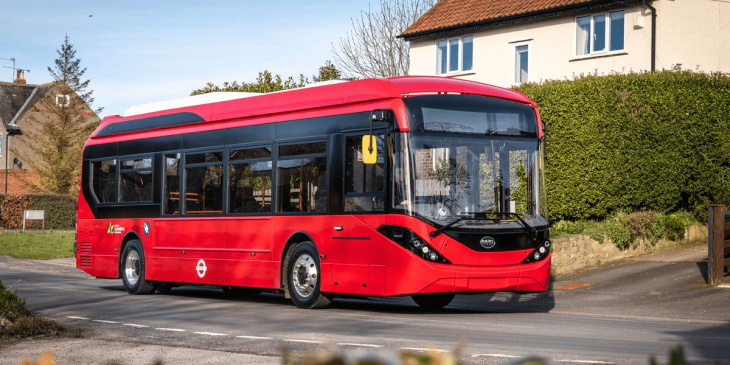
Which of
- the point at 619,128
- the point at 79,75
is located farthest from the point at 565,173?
the point at 79,75

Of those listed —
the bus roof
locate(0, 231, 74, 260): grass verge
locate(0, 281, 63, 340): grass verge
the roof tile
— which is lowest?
locate(0, 231, 74, 260): grass verge

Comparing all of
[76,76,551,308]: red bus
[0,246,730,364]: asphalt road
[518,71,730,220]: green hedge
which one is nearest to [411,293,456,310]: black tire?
[76,76,551,308]: red bus

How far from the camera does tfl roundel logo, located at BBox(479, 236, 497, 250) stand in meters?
12.9

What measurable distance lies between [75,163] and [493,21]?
42.6m

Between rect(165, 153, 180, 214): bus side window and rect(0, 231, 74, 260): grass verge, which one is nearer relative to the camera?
rect(165, 153, 180, 214): bus side window

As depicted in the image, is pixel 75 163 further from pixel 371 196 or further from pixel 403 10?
pixel 371 196

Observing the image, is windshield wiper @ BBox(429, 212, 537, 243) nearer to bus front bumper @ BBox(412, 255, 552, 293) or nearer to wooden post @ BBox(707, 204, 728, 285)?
bus front bumper @ BBox(412, 255, 552, 293)

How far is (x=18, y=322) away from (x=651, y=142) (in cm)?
1613

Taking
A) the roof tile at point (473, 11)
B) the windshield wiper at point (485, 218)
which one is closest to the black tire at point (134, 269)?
the windshield wiper at point (485, 218)

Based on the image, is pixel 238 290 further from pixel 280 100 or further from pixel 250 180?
pixel 280 100

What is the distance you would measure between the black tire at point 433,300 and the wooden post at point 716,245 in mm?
5373

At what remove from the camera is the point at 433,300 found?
15.3 m

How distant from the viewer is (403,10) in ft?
148

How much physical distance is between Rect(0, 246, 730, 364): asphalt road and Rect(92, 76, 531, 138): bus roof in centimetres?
307
